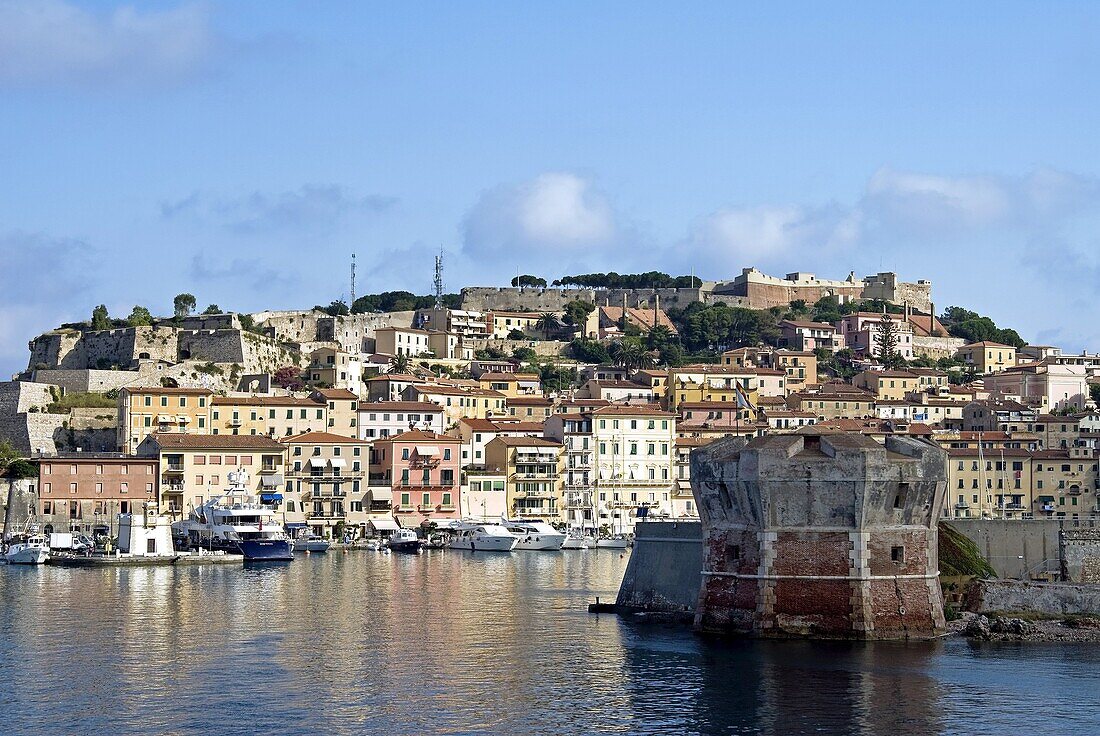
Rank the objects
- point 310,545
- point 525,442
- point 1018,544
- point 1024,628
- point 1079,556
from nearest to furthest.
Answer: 1. point 1024,628
2. point 1079,556
3. point 1018,544
4. point 310,545
5. point 525,442

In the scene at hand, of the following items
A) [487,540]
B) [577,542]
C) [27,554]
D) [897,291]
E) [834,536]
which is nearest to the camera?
[834,536]

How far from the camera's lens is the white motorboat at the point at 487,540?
8969cm

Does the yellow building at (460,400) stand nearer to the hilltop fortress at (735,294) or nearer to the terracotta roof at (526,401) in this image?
the terracotta roof at (526,401)

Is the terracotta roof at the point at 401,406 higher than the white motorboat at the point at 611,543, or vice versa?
the terracotta roof at the point at 401,406

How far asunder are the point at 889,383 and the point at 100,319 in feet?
203

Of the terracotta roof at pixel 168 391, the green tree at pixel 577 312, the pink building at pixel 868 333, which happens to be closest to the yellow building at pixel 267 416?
the terracotta roof at pixel 168 391

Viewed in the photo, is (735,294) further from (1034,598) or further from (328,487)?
(1034,598)

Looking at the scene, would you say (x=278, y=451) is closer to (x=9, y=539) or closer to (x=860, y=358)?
(x=9, y=539)

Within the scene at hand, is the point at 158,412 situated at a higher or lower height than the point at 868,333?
lower

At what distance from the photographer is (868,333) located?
6102 inches

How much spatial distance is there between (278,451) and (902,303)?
10001cm

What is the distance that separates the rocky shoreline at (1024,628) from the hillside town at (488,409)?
2627 centimetres

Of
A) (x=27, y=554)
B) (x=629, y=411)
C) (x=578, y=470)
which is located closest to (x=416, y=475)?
(x=578, y=470)

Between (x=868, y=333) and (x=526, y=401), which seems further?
(x=868, y=333)
